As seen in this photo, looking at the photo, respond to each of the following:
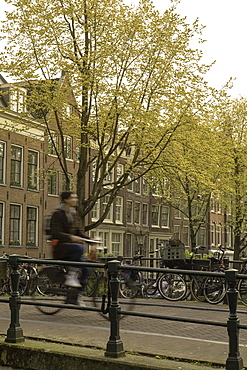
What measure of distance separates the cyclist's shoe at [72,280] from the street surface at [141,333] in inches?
12.7

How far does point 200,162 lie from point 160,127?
88.6 inches

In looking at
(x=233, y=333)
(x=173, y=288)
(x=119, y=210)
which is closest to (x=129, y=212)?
(x=119, y=210)

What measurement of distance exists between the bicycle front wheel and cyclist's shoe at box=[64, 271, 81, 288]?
6040 millimetres

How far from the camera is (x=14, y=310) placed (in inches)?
259

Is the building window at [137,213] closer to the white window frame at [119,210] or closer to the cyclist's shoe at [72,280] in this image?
the white window frame at [119,210]

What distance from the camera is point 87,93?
19.7 m

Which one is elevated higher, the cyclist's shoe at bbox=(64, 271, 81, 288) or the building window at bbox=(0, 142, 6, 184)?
the building window at bbox=(0, 142, 6, 184)

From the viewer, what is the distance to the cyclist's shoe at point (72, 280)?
7.87m

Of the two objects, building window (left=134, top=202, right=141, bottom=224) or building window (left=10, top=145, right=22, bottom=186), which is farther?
building window (left=134, top=202, right=141, bottom=224)

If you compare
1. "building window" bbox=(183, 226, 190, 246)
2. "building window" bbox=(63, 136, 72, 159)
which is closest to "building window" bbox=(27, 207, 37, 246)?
"building window" bbox=(63, 136, 72, 159)

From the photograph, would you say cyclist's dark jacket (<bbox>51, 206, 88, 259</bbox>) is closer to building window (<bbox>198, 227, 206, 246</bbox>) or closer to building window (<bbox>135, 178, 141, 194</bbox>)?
building window (<bbox>135, 178, 141, 194</bbox>)

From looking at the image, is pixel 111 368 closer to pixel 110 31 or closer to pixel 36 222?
pixel 110 31

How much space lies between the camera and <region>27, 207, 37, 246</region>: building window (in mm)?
31156

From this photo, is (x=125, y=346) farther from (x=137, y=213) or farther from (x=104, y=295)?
(x=137, y=213)
